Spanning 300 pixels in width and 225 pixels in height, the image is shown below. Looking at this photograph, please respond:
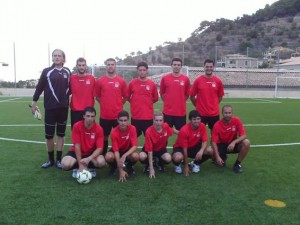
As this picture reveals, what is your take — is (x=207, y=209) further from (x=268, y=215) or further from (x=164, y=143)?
(x=164, y=143)

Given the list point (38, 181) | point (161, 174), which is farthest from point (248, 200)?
point (38, 181)

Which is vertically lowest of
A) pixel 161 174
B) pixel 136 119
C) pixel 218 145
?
pixel 161 174

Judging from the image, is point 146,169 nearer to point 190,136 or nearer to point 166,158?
point 166,158

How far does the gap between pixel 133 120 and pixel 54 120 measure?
121 centimetres

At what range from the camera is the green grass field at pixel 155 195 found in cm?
353

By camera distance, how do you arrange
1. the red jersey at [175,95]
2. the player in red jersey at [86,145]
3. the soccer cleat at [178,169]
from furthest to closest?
the red jersey at [175,95]
the soccer cleat at [178,169]
the player in red jersey at [86,145]

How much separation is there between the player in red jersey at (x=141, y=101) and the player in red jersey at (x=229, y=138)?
1055mm

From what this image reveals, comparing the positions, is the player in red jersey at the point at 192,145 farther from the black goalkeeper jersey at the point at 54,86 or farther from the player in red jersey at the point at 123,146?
the black goalkeeper jersey at the point at 54,86

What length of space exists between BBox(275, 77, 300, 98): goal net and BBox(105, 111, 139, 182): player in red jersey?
820 inches

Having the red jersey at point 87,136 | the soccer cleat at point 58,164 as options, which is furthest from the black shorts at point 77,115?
the soccer cleat at point 58,164

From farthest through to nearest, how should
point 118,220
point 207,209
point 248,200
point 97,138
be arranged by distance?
point 97,138 < point 248,200 < point 207,209 < point 118,220

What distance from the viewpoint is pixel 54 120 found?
5375mm

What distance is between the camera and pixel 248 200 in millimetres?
4062

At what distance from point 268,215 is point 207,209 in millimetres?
615
